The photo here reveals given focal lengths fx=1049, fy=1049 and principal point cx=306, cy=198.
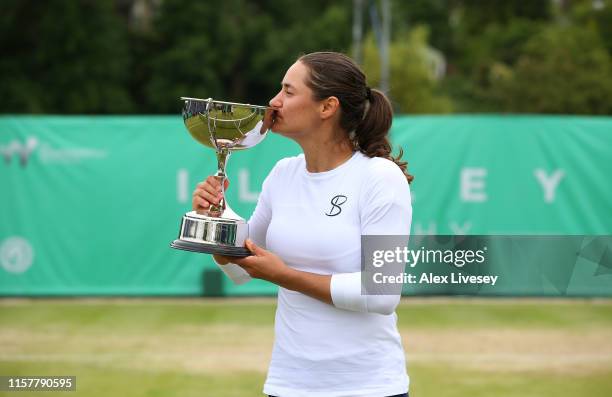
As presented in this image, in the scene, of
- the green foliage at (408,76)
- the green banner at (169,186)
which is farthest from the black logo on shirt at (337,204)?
the green foliage at (408,76)

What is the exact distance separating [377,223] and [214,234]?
1.81 ft

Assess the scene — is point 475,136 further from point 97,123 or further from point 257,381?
point 257,381

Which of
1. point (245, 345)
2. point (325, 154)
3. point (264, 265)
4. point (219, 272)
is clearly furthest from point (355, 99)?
point (219, 272)

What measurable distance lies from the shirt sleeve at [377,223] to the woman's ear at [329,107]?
0.91ft

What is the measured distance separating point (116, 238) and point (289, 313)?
8.51 metres

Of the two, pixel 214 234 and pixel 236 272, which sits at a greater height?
pixel 214 234

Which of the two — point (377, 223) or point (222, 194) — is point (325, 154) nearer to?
point (377, 223)

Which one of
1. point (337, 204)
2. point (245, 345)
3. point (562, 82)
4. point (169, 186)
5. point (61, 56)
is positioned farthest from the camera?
point (61, 56)

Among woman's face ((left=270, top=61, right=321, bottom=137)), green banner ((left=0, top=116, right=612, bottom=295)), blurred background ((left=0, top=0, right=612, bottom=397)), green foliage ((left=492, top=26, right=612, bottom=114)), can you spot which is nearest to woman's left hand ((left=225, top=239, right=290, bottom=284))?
woman's face ((left=270, top=61, right=321, bottom=137))

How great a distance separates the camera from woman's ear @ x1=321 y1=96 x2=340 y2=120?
10.3ft

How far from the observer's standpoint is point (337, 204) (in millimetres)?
3033

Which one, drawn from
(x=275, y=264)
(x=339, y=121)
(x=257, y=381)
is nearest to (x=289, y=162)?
(x=339, y=121)

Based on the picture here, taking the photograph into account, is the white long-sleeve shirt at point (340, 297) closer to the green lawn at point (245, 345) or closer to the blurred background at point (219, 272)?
the blurred background at point (219, 272)

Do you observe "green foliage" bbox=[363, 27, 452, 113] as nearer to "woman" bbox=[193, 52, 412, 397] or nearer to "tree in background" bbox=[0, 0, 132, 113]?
"tree in background" bbox=[0, 0, 132, 113]
